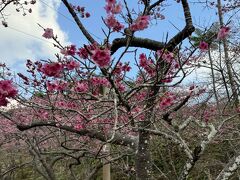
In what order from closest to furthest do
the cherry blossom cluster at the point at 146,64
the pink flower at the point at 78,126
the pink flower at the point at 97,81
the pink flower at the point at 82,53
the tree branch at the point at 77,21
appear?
the pink flower at the point at 82,53 < the cherry blossom cluster at the point at 146,64 < the pink flower at the point at 97,81 < the tree branch at the point at 77,21 < the pink flower at the point at 78,126

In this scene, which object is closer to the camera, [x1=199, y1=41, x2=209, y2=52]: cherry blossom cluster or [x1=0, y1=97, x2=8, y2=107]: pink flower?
[x1=0, y1=97, x2=8, y2=107]: pink flower

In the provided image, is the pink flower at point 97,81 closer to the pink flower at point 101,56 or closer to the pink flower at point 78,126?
the pink flower at point 78,126

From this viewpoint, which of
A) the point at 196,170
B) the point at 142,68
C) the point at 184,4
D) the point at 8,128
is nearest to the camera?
the point at 142,68

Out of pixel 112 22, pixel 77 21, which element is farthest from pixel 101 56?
pixel 77 21

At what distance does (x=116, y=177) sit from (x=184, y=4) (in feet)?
28.4

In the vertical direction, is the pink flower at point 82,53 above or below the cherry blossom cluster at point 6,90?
above

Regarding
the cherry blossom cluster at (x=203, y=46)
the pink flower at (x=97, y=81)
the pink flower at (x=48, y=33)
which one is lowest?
the cherry blossom cluster at (x=203, y=46)

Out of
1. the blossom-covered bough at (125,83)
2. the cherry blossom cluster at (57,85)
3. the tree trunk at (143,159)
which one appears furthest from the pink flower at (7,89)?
the tree trunk at (143,159)

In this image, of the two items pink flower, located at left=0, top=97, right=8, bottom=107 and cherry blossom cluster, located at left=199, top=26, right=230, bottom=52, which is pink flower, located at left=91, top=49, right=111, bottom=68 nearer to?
pink flower, located at left=0, top=97, right=8, bottom=107

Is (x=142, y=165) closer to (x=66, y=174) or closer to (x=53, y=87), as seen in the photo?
(x=53, y=87)

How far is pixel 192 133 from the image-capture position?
906 centimetres

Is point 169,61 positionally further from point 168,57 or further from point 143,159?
point 143,159

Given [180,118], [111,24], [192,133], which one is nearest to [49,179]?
[192,133]

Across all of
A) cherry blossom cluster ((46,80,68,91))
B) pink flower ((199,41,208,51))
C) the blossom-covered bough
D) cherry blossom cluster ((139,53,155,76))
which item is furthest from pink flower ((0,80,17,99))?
pink flower ((199,41,208,51))
